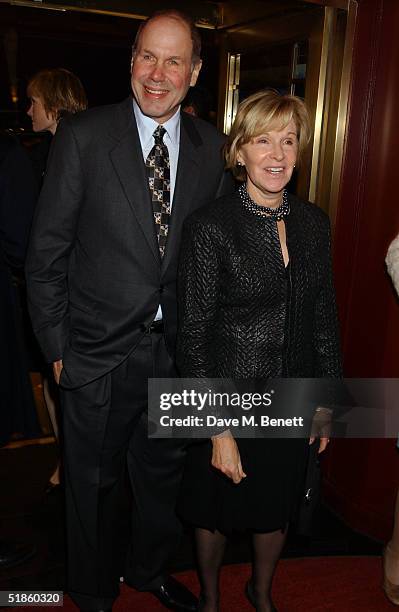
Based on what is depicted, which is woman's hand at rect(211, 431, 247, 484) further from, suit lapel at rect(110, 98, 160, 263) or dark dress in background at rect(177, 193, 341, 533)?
suit lapel at rect(110, 98, 160, 263)

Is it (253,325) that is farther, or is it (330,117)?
(330,117)

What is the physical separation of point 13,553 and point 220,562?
34.9 inches

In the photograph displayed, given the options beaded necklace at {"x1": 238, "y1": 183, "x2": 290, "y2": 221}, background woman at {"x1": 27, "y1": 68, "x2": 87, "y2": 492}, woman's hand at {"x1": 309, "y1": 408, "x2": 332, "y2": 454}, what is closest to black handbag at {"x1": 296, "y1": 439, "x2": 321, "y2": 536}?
woman's hand at {"x1": 309, "y1": 408, "x2": 332, "y2": 454}

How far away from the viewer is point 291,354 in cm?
188

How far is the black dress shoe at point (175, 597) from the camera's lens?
225 cm

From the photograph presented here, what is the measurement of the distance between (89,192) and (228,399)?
2.27 ft

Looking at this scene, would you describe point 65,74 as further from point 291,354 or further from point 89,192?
point 291,354

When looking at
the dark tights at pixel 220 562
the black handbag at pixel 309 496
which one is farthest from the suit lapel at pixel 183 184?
the dark tights at pixel 220 562

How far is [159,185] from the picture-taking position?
1.94 meters

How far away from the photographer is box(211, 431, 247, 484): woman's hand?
1.87 meters

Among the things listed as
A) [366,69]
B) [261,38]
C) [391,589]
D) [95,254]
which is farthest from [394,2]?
[391,589]

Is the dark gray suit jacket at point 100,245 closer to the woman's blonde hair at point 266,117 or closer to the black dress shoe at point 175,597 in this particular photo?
the woman's blonde hair at point 266,117

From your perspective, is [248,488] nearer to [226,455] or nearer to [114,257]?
[226,455]

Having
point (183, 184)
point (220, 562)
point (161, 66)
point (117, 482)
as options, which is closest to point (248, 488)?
point (220, 562)
